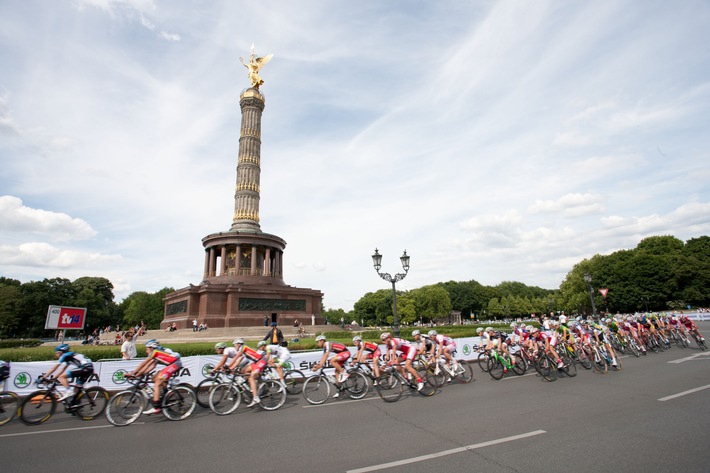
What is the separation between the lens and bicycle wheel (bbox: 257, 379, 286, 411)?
9984 millimetres

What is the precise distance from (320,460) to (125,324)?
107 m

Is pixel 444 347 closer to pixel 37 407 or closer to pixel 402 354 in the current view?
pixel 402 354

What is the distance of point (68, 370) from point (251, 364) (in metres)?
4.36

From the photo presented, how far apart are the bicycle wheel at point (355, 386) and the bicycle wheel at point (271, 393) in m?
1.91

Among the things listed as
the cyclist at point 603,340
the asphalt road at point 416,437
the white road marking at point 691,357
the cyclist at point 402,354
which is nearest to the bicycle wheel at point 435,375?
the cyclist at point 402,354

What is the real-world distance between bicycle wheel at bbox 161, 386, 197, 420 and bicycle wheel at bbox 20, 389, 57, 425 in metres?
2.62

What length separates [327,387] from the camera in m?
10.7

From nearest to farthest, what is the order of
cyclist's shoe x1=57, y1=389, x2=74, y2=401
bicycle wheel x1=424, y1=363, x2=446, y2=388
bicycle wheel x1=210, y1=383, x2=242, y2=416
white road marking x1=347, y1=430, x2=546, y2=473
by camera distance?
white road marking x1=347, y1=430, x2=546, y2=473, cyclist's shoe x1=57, y1=389, x2=74, y2=401, bicycle wheel x1=210, y1=383, x2=242, y2=416, bicycle wheel x1=424, y1=363, x2=446, y2=388

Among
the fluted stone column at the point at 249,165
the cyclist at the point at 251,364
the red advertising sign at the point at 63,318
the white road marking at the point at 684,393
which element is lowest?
the white road marking at the point at 684,393

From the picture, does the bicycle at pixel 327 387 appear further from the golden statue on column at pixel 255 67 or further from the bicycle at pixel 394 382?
the golden statue on column at pixel 255 67

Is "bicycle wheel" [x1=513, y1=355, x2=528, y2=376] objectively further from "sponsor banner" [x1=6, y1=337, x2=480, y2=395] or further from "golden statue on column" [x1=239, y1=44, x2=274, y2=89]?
"golden statue on column" [x1=239, y1=44, x2=274, y2=89]

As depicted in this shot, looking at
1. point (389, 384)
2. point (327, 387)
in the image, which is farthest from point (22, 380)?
point (389, 384)

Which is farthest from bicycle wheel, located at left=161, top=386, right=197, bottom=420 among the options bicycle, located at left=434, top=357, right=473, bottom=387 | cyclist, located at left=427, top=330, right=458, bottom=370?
cyclist, located at left=427, top=330, right=458, bottom=370

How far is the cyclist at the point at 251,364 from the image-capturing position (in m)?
9.73
